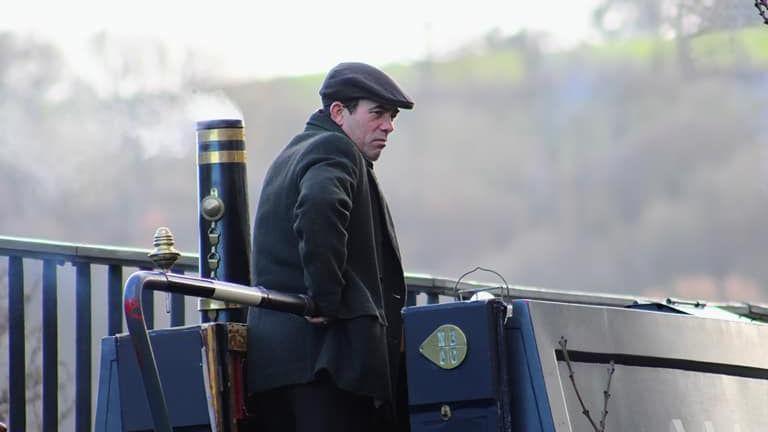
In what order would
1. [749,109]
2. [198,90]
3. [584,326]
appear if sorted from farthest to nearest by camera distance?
[749,109] → [198,90] → [584,326]

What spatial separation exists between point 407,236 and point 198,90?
3.80 m

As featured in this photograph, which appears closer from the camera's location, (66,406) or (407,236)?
(66,406)

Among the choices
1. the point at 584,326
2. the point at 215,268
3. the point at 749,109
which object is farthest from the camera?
the point at 749,109

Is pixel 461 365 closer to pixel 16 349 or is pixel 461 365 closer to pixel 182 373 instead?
pixel 182 373

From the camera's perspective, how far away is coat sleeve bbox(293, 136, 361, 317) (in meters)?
5.81

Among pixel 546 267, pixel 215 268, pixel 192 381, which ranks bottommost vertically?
pixel 192 381

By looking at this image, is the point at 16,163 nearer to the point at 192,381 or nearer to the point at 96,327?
the point at 96,327

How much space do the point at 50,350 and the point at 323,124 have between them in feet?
8.23

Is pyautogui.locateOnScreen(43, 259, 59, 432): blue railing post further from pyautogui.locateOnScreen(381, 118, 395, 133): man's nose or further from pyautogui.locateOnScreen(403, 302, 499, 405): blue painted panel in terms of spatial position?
pyautogui.locateOnScreen(403, 302, 499, 405): blue painted panel

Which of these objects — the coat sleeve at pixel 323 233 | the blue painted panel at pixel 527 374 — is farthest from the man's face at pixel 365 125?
the blue painted panel at pixel 527 374

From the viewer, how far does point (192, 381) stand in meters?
5.88

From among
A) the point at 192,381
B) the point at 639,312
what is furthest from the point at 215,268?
the point at 639,312

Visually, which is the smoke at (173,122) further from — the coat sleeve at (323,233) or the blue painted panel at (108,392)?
the coat sleeve at (323,233)

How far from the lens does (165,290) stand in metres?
5.26
